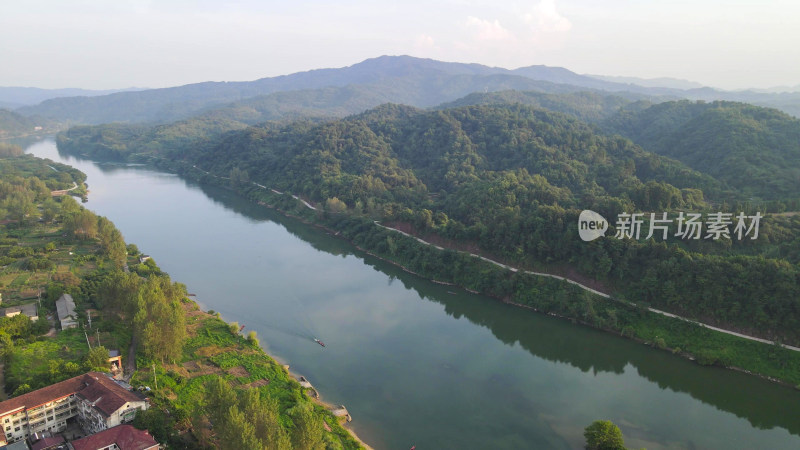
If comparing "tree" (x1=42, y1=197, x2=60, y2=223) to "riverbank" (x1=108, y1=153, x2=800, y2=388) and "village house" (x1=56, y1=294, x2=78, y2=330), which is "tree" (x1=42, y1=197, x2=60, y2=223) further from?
"riverbank" (x1=108, y1=153, x2=800, y2=388)

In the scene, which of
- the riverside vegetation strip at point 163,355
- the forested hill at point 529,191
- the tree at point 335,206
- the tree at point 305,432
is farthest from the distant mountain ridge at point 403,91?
the tree at point 305,432

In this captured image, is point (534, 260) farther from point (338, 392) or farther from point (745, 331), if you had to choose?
point (338, 392)

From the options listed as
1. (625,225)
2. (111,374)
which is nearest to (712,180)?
(625,225)

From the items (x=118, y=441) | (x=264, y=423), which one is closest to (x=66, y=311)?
(x=118, y=441)

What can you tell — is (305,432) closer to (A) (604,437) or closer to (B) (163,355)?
(B) (163,355)

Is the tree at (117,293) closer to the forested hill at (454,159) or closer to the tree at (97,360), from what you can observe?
the tree at (97,360)

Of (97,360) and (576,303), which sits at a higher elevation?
(97,360)

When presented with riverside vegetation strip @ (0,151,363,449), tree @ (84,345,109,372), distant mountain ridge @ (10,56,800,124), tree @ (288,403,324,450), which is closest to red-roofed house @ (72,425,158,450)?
riverside vegetation strip @ (0,151,363,449)
